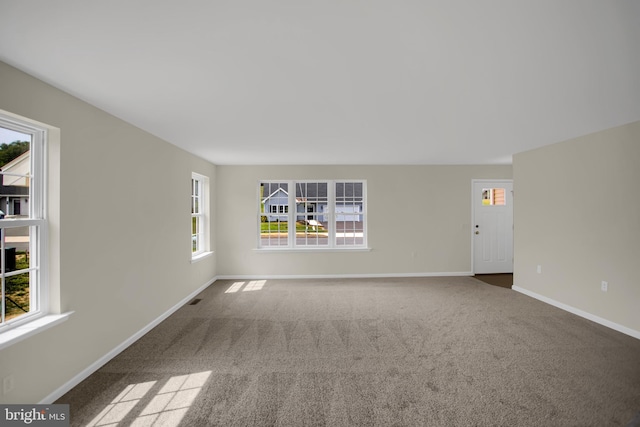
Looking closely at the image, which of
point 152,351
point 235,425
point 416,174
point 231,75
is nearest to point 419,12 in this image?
point 231,75

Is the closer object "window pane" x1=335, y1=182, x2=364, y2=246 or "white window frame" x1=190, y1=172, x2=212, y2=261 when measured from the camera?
"white window frame" x1=190, y1=172, x2=212, y2=261

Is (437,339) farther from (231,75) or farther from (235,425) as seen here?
(231,75)

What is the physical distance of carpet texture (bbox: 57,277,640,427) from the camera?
2178mm

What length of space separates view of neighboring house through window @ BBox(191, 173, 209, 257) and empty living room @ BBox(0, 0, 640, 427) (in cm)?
56

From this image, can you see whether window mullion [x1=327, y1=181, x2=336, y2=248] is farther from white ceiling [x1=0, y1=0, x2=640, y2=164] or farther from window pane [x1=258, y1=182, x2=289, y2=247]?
white ceiling [x1=0, y1=0, x2=640, y2=164]

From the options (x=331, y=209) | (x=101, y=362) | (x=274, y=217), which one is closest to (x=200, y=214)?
(x=274, y=217)

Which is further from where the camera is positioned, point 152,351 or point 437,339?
point 437,339

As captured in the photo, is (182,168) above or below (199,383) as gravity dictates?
above

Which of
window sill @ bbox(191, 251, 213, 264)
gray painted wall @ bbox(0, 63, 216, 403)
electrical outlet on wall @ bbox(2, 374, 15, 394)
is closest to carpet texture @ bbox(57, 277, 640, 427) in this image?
gray painted wall @ bbox(0, 63, 216, 403)

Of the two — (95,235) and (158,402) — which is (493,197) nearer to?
(158,402)

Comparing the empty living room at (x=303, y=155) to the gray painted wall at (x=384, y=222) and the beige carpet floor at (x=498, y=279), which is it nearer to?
the beige carpet floor at (x=498, y=279)

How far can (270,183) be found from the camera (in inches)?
263

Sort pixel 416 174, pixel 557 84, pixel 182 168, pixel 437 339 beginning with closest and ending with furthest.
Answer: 1. pixel 557 84
2. pixel 437 339
3. pixel 182 168
4. pixel 416 174

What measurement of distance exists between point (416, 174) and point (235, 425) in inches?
225
